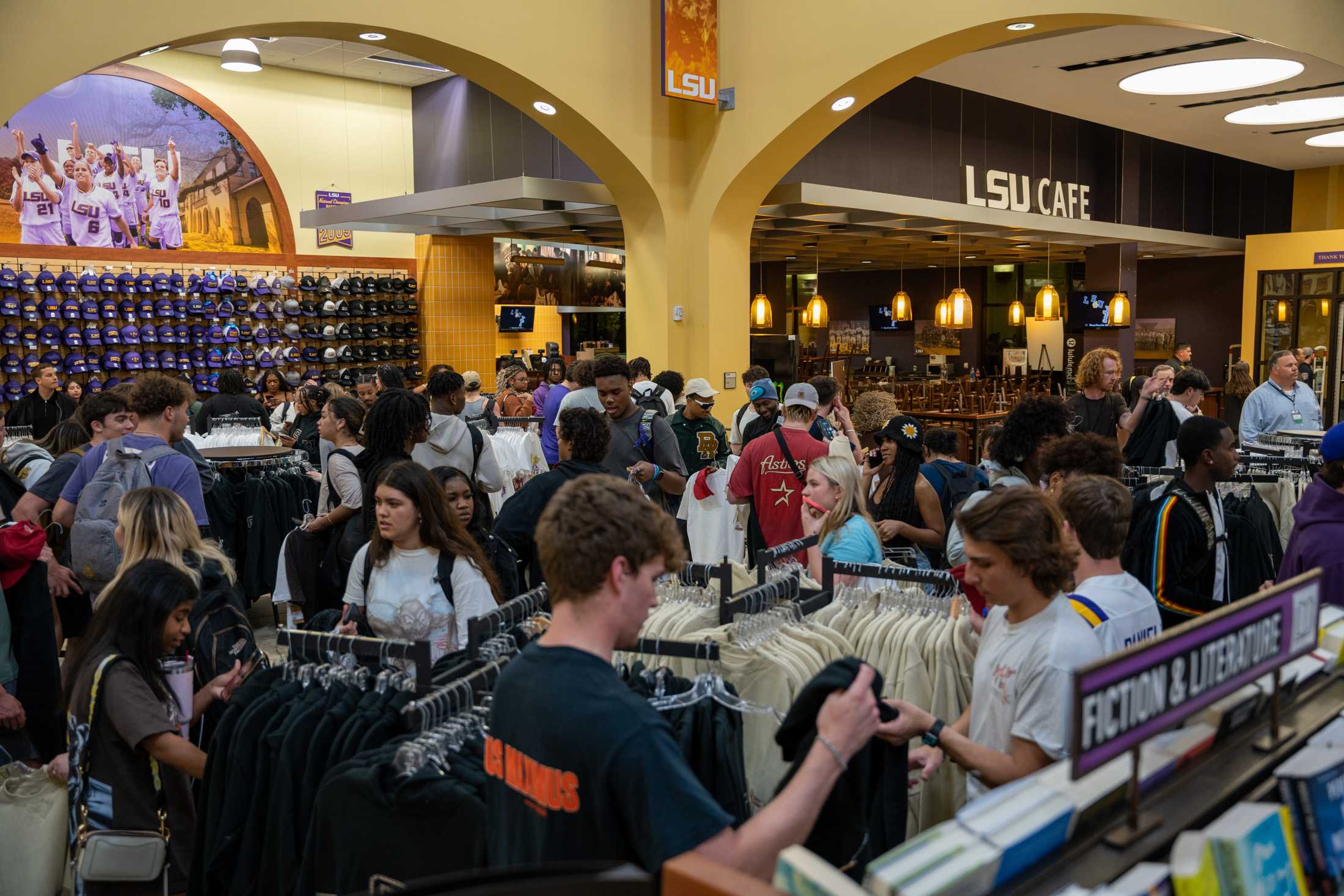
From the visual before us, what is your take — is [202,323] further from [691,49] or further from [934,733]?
[934,733]

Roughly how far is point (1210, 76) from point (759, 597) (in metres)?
10.6

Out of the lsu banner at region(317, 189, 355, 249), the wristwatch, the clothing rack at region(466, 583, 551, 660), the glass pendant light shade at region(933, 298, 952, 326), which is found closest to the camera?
the wristwatch

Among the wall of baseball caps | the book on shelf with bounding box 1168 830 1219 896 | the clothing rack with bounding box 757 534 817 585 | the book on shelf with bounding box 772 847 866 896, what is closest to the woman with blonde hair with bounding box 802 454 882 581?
the clothing rack with bounding box 757 534 817 585

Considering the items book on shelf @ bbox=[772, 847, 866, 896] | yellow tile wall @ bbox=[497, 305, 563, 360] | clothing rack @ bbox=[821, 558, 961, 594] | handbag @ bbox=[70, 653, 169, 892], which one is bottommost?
handbag @ bbox=[70, 653, 169, 892]

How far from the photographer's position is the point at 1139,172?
14.9 m

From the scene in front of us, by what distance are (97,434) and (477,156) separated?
930 cm

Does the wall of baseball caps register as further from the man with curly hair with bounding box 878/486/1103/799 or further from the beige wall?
the man with curly hair with bounding box 878/486/1103/799

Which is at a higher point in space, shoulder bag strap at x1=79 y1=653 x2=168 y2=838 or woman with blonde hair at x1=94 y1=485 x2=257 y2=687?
woman with blonde hair at x1=94 y1=485 x2=257 y2=687

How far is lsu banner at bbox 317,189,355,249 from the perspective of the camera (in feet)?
49.0

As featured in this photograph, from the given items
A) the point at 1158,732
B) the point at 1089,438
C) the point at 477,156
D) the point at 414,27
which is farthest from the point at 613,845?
the point at 477,156

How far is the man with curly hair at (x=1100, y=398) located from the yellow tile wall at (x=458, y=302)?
363 inches

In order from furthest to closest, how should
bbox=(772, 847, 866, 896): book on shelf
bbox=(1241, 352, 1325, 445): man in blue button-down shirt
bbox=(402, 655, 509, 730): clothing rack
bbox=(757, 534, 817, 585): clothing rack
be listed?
bbox=(1241, 352, 1325, 445): man in blue button-down shirt
bbox=(757, 534, 817, 585): clothing rack
bbox=(402, 655, 509, 730): clothing rack
bbox=(772, 847, 866, 896): book on shelf

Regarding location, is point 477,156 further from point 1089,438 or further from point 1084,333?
point 1089,438

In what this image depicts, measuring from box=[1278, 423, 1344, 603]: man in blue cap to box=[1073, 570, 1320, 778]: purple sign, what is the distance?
6.36ft
